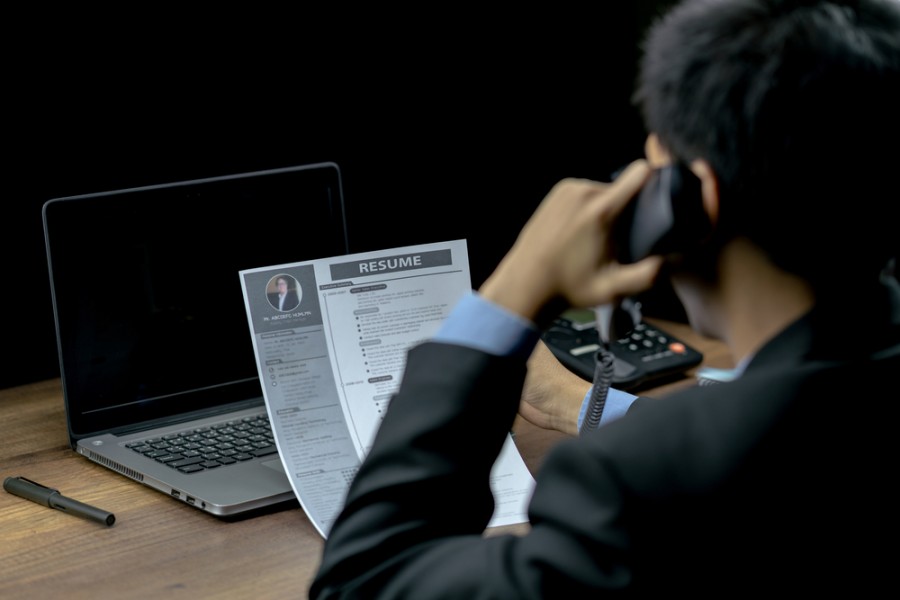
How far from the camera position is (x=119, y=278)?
50.6 inches

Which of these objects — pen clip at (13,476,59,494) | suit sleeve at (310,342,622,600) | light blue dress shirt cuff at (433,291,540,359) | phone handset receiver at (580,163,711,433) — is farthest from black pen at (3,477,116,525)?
phone handset receiver at (580,163,711,433)

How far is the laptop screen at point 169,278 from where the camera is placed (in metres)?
1.26

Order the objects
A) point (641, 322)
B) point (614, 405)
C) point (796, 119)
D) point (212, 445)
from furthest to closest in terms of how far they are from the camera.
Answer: point (641, 322) < point (212, 445) < point (614, 405) < point (796, 119)

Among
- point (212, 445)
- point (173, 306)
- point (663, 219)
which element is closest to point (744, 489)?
point (663, 219)

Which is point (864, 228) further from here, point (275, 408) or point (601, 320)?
point (275, 408)

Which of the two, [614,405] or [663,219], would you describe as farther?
[614,405]

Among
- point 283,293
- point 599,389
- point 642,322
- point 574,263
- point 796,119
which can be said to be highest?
point 796,119

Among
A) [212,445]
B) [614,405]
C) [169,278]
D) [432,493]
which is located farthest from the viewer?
[169,278]

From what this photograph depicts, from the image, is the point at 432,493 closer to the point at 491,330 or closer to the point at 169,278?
the point at 491,330

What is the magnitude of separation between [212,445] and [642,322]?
69 centimetres

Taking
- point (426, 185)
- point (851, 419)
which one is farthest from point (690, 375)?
point (851, 419)

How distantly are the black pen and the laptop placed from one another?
0.09 meters

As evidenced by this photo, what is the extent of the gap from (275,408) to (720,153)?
617mm

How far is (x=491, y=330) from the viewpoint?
75 cm
